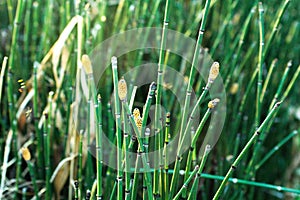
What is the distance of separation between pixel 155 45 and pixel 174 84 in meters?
0.13

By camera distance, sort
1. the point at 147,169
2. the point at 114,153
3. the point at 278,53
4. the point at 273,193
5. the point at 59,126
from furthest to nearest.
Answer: the point at 278,53 < the point at 273,193 < the point at 59,126 < the point at 114,153 < the point at 147,169

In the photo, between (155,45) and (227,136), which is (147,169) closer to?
(227,136)

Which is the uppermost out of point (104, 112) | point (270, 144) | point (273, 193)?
point (104, 112)

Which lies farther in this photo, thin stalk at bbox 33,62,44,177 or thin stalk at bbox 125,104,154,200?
thin stalk at bbox 33,62,44,177

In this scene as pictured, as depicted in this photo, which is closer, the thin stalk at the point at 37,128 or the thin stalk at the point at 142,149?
the thin stalk at the point at 142,149

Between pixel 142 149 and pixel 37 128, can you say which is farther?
pixel 37 128

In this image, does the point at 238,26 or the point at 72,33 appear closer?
the point at 72,33

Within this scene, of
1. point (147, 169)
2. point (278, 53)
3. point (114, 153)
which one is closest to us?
point (147, 169)

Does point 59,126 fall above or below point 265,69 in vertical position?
below

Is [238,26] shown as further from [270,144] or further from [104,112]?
[104,112]

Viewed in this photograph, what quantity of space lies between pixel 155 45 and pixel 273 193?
489 millimetres

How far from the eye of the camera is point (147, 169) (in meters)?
0.58

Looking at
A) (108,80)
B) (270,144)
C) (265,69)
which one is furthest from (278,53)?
(108,80)

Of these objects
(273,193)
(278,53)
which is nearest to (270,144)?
(273,193)
